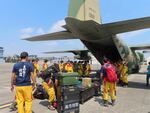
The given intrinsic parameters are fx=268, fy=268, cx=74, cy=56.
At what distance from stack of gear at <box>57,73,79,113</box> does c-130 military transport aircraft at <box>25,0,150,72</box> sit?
678 cm

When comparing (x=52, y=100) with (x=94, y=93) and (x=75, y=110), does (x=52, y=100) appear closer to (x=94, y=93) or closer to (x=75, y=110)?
(x=75, y=110)

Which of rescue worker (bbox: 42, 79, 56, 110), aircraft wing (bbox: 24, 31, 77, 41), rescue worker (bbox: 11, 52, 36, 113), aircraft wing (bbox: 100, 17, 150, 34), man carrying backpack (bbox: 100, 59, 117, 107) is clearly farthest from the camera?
aircraft wing (bbox: 24, 31, 77, 41)

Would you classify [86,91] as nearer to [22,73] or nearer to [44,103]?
[44,103]

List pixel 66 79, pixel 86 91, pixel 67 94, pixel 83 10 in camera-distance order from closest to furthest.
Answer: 1. pixel 67 94
2. pixel 66 79
3. pixel 86 91
4. pixel 83 10

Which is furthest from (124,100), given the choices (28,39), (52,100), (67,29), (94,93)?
(28,39)

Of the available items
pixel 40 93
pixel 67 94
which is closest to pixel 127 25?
pixel 40 93

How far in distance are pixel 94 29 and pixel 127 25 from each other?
100 inches

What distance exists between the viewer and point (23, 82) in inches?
277

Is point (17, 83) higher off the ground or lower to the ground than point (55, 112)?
higher

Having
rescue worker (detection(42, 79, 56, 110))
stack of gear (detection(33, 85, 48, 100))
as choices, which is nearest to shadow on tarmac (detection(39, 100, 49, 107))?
stack of gear (detection(33, 85, 48, 100))

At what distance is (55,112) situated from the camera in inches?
330

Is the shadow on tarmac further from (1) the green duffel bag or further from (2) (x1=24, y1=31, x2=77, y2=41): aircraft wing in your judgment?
(2) (x1=24, y1=31, x2=77, y2=41): aircraft wing

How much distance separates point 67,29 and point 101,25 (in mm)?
2199

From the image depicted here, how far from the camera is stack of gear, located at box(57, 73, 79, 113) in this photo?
291 inches
